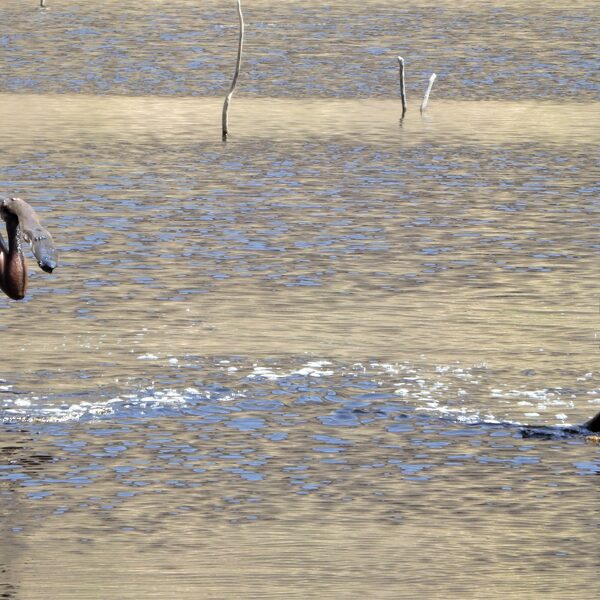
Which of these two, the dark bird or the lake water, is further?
the dark bird

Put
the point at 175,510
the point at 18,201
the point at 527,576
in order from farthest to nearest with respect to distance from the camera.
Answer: the point at 18,201 < the point at 175,510 < the point at 527,576

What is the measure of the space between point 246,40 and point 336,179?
146ft

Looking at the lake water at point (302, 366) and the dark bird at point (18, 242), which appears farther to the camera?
the dark bird at point (18, 242)

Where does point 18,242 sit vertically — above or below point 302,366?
above

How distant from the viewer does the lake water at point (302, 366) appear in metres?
15.2

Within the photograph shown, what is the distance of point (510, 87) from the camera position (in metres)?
68.5

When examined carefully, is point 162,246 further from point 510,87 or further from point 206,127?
point 510,87

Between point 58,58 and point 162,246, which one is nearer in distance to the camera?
point 162,246

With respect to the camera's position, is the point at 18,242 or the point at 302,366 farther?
the point at 302,366

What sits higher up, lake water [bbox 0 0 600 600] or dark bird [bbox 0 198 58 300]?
dark bird [bbox 0 198 58 300]

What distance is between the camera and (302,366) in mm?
21547

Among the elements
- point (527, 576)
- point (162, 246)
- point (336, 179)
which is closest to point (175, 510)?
point (527, 576)

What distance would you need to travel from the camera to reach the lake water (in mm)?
15211

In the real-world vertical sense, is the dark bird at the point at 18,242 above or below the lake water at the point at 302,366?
above
